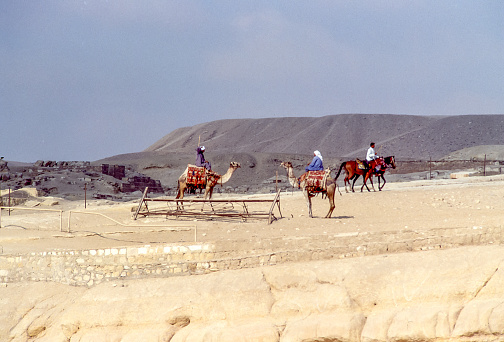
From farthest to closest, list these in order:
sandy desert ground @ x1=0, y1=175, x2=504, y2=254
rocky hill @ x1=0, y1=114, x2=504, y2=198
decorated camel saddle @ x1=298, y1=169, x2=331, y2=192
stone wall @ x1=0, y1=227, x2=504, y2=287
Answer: rocky hill @ x1=0, y1=114, x2=504, y2=198
decorated camel saddle @ x1=298, y1=169, x2=331, y2=192
sandy desert ground @ x1=0, y1=175, x2=504, y2=254
stone wall @ x1=0, y1=227, x2=504, y2=287

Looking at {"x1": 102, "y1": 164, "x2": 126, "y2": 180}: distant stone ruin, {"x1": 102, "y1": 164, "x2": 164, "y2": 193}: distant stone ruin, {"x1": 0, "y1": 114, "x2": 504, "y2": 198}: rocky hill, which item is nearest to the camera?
{"x1": 102, "y1": 164, "x2": 164, "y2": 193}: distant stone ruin

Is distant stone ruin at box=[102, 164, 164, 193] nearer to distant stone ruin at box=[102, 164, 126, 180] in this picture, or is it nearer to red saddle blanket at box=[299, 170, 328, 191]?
distant stone ruin at box=[102, 164, 126, 180]

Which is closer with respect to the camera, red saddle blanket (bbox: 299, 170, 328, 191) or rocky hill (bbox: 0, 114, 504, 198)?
red saddle blanket (bbox: 299, 170, 328, 191)

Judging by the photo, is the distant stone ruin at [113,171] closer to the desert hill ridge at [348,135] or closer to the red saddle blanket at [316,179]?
the red saddle blanket at [316,179]

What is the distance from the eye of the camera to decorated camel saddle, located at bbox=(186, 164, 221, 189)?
62.6ft

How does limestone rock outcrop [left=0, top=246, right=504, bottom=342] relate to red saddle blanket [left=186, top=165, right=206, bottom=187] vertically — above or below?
below

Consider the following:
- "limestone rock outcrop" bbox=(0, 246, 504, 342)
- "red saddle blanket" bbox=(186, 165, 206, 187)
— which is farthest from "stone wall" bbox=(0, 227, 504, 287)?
"red saddle blanket" bbox=(186, 165, 206, 187)

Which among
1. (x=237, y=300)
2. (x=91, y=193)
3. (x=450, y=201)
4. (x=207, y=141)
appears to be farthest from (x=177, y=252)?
(x=207, y=141)

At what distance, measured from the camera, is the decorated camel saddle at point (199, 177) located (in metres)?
19.1

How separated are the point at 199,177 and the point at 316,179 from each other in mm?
4612

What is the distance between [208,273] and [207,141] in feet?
344

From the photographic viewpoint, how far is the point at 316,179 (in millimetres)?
15977

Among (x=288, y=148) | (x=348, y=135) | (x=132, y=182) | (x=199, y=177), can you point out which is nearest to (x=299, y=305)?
(x=199, y=177)

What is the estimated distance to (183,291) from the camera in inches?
405
